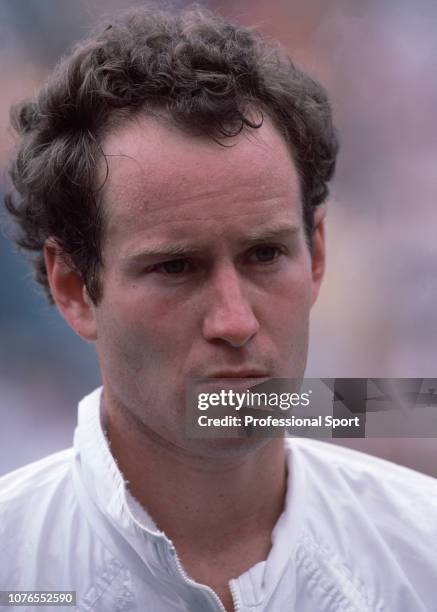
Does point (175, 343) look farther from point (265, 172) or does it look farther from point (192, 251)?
point (265, 172)

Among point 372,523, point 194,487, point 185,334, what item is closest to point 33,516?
point 194,487

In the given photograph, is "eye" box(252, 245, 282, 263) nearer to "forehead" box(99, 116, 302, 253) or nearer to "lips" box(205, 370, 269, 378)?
"forehead" box(99, 116, 302, 253)

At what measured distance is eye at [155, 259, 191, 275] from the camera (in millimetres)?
995

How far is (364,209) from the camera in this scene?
141cm

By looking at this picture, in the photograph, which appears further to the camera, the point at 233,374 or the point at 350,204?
the point at 350,204

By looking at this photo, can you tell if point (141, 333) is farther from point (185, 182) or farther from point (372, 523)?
point (372, 523)

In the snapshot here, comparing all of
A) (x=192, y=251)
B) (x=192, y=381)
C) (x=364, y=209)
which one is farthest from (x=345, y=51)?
(x=192, y=381)

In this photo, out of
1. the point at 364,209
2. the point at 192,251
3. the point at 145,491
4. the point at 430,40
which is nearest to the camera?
the point at 192,251

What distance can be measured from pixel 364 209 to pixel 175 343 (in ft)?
1.88

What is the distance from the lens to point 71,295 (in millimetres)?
1195

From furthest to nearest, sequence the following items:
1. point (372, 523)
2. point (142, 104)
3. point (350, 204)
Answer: point (350, 204) → point (372, 523) → point (142, 104)

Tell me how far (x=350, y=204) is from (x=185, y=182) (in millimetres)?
529

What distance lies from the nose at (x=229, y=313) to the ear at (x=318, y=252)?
308mm

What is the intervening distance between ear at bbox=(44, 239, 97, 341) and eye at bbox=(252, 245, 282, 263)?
0.90 ft
